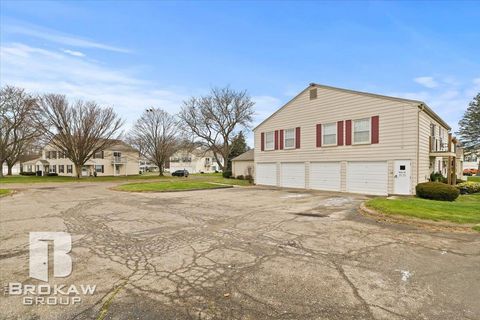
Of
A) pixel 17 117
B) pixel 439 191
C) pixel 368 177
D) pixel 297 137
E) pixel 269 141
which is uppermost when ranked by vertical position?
pixel 17 117

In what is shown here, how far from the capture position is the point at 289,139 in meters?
20.7

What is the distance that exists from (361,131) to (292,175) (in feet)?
20.2

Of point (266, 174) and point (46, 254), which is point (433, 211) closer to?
point (46, 254)

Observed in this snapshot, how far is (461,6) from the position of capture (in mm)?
12188

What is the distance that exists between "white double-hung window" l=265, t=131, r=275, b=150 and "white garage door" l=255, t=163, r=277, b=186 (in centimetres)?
151

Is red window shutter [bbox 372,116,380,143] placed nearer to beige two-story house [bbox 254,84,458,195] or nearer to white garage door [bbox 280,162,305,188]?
beige two-story house [bbox 254,84,458,195]

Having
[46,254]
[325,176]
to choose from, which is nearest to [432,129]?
[325,176]

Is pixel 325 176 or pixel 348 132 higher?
pixel 348 132

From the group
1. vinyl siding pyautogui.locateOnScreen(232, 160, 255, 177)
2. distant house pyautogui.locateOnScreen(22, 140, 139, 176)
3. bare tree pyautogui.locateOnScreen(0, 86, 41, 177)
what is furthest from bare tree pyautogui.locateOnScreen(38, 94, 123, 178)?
vinyl siding pyautogui.locateOnScreen(232, 160, 255, 177)

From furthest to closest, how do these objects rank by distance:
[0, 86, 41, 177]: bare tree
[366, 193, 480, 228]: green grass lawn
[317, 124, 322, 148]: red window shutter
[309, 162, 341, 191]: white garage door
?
[0, 86, 41, 177]: bare tree < [317, 124, 322, 148]: red window shutter < [309, 162, 341, 191]: white garage door < [366, 193, 480, 228]: green grass lawn

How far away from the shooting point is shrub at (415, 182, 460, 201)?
11984mm

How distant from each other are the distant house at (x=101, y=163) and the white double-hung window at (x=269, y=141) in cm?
3643

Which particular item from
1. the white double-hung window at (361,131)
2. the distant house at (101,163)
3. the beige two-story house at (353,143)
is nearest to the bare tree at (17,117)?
the distant house at (101,163)

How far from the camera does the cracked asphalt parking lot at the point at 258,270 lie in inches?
118
